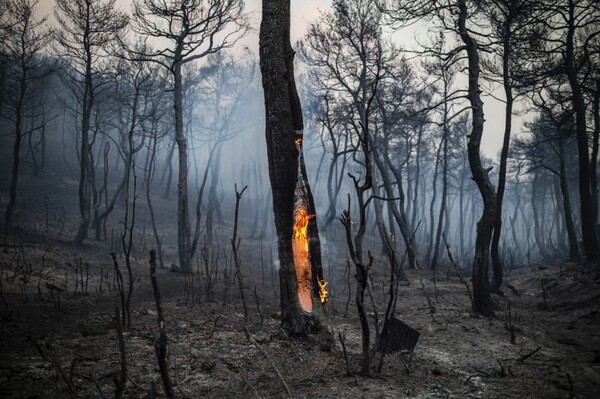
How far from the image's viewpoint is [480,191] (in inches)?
344

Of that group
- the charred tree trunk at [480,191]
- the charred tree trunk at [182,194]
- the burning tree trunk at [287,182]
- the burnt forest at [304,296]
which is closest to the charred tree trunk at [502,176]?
the burnt forest at [304,296]

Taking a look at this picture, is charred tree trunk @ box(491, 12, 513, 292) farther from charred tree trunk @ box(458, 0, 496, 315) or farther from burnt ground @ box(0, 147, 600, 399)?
charred tree trunk @ box(458, 0, 496, 315)

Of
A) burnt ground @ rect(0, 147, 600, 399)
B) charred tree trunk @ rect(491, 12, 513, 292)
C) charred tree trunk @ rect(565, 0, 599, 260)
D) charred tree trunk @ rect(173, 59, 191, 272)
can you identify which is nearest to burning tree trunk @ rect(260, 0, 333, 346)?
burnt ground @ rect(0, 147, 600, 399)

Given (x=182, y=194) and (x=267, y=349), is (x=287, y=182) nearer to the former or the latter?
(x=267, y=349)

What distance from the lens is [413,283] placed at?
1442cm

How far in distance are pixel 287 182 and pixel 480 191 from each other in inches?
219

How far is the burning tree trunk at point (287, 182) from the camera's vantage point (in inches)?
214

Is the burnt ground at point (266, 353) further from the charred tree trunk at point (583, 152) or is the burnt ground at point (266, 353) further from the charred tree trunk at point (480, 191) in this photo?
the charred tree trunk at point (583, 152)

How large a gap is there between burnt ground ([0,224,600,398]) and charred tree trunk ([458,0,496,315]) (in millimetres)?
595

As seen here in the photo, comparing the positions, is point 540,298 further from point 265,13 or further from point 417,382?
point 265,13

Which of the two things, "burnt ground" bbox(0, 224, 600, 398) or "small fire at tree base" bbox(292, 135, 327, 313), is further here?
"small fire at tree base" bbox(292, 135, 327, 313)

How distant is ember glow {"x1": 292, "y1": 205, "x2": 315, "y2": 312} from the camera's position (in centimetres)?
556

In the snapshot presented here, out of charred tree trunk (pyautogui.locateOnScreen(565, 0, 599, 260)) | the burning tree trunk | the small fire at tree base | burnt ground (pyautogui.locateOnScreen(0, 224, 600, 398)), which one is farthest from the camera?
charred tree trunk (pyautogui.locateOnScreen(565, 0, 599, 260))

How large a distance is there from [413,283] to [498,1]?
10.2m
